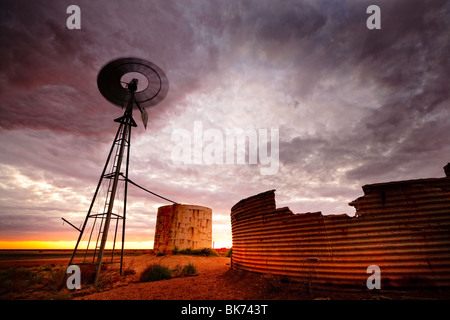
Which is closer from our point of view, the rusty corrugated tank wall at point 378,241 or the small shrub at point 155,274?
the rusty corrugated tank wall at point 378,241

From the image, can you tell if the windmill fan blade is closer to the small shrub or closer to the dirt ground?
the small shrub

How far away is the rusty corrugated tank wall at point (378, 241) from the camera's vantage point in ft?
15.4

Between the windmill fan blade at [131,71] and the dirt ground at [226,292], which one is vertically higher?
the windmill fan blade at [131,71]

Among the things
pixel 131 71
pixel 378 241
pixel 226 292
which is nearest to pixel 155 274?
pixel 226 292

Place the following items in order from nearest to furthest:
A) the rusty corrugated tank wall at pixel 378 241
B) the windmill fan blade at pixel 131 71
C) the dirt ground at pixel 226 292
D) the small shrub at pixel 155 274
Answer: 1. the rusty corrugated tank wall at pixel 378 241
2. the dirt ground at pixel 226 292
3. the small shrub at pixel 155 274
4. the windmill fan blade at pixel 131 71

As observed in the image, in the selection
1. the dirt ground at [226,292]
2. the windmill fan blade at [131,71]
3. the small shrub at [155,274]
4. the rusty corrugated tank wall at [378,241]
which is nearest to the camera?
the rusty corrugated tank wall at [378,241]

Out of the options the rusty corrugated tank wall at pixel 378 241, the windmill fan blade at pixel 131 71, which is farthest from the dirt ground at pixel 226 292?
the windmill fan blade at pixel 131 71

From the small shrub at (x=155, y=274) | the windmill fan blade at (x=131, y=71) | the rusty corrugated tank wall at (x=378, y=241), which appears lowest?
the small shrub at (x=155, y=274)

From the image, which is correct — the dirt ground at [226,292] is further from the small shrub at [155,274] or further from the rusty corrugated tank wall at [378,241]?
the small shrub at [155,274]

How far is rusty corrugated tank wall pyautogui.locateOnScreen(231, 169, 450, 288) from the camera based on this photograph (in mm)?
4707

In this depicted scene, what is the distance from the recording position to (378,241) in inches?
205

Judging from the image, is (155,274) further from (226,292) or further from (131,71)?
(131,71)
